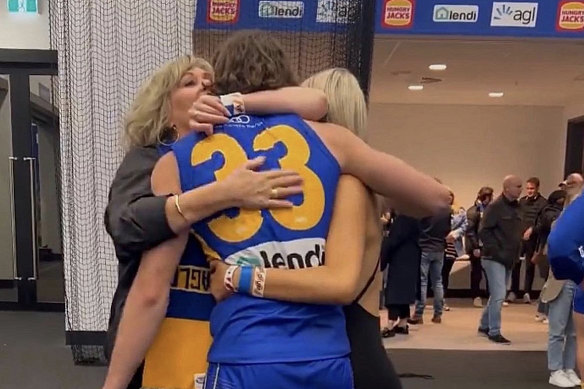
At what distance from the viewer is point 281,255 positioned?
109 cm

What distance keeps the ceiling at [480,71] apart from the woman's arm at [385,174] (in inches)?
166

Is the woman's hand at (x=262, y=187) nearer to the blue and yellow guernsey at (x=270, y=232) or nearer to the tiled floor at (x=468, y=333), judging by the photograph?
the blue and yellow guernsey at (x=270, y=232)

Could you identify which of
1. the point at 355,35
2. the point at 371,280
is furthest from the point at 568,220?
the point at 355,35

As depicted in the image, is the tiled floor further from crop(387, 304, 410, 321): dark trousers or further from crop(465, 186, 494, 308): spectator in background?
crop(465, 186, 494, 308): spectator in background

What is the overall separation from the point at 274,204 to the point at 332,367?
0.94ft

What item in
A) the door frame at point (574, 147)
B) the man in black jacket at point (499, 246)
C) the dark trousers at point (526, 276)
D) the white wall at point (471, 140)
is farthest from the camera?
the white wall at point (471, 140)


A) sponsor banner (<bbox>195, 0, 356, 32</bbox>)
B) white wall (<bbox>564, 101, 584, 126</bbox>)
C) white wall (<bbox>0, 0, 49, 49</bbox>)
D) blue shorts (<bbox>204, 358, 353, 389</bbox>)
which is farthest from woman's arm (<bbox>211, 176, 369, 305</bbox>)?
white wall (<bbox>564, 101, 584, 126</bbox>)

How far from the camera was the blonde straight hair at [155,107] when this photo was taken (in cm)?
140

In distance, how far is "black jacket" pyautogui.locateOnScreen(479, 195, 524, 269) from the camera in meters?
5.62

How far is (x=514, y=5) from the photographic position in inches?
188

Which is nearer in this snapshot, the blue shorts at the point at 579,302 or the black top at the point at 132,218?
the black top at the point at 132,218

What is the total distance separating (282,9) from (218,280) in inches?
139

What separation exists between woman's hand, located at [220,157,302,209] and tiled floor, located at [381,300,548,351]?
13.7ft

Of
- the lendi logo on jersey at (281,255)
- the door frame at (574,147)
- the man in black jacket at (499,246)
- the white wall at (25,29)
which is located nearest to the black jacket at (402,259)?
the man in black jacket at (499,246)
